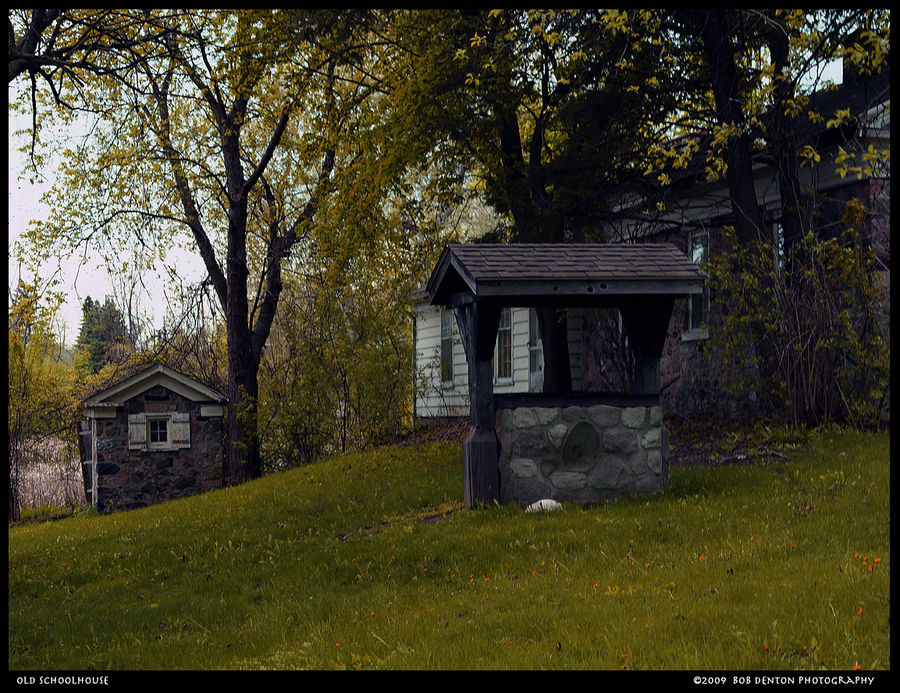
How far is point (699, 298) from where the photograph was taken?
61.1ft

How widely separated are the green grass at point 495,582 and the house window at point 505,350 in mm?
10050

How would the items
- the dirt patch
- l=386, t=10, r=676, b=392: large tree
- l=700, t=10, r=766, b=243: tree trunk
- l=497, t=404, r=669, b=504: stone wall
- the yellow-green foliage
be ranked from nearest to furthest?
l=497, t=404, r=669, b=504: stone wall → the dirt patch → the yellow-green foliage → l=700, t=10, r=766, b=243: tree trunk → l=386, t=10, r=676, b=392: large tree

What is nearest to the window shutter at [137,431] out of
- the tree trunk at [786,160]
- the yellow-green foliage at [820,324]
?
the yellow-green foliage at [820,324]

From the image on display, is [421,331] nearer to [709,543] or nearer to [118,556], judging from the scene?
[118,556]

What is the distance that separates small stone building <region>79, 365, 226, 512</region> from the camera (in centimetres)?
2077

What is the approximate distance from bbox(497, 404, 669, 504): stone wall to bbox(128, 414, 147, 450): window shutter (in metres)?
13.2

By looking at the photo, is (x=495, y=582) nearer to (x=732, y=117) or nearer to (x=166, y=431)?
(x=732, y=117)

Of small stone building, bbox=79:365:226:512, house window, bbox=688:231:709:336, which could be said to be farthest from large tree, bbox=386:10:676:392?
small stone building, bbox=79:365:226:512

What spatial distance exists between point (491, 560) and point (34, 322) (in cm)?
1409

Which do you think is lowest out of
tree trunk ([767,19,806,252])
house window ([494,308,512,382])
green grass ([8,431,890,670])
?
green grass ([8,431,890,670])

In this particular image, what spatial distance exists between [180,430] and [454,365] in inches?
295

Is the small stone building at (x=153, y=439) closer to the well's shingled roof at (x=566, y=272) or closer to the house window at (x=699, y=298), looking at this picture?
the house window at (x=699, y=298)

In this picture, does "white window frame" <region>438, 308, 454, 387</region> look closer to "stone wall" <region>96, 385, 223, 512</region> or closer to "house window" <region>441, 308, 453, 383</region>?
"house window" <region>441, 308, 453, 383</region>

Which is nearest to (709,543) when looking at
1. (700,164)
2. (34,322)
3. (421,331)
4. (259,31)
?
(700,164)
